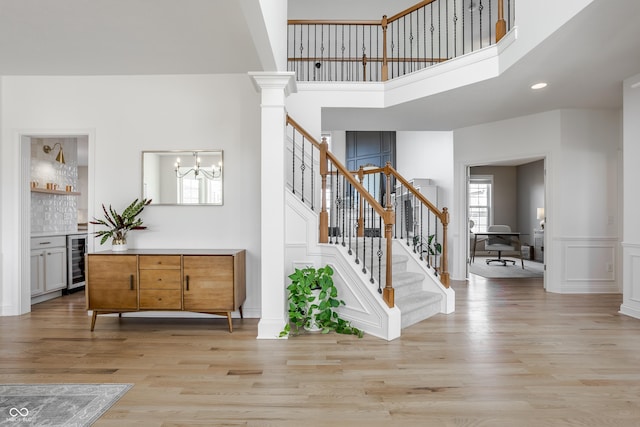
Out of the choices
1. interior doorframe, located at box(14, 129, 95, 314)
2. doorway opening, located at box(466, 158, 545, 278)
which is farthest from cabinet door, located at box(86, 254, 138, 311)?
doorway opening, located at box(466, 158, 545, 278)

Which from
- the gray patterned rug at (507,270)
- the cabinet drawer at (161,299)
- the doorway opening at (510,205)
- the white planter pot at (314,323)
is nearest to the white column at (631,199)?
the gray patterned rug at (507,270)

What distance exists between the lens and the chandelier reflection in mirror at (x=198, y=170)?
410 centimetres

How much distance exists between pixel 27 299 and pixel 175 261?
7.77 ft

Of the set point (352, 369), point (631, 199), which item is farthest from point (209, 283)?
point (631, 199)

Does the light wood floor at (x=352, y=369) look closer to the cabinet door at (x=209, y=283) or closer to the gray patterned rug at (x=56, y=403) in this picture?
the gray patterned rug at (x=56, y=403)

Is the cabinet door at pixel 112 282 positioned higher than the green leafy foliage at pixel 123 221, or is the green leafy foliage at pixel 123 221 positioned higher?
the green leafy foliage at pixel 123 221

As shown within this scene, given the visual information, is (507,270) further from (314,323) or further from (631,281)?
(314,323)

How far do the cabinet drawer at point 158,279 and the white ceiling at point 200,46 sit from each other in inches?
87.9

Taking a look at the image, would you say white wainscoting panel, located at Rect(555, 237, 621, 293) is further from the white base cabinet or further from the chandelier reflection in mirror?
the white base cabinet

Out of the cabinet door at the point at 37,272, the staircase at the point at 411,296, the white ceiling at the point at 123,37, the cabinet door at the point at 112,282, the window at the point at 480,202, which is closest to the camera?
the white ceiling at the point at 123,37

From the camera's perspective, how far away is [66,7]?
2779mm

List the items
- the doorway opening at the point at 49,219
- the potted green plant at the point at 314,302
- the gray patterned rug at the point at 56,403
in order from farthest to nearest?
1. the doorway opening at the point at 49,219
2. the potted green plant at the point at 314,302
3. the gray patterned rug at the point at 56,403

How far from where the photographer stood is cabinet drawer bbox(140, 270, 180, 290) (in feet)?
11.5

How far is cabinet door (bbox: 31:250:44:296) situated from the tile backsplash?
350 millimetres
